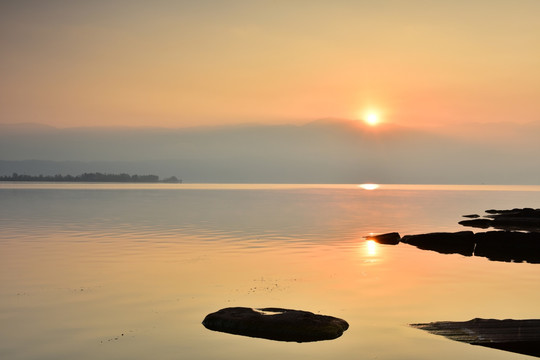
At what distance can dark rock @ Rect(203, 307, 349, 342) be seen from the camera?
18.7 m

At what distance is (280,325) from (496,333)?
22.8 ft

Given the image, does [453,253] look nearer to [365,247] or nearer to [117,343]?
[365,247]

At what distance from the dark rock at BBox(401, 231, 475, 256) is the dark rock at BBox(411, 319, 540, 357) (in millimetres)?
26402

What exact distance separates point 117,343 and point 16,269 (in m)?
18.6

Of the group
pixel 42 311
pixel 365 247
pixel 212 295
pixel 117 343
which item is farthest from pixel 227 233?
pixel 117 343

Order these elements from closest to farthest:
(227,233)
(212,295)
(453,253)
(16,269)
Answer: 1. (212,295)
2. (16,269)
3. (453,253)
4. (227,233)

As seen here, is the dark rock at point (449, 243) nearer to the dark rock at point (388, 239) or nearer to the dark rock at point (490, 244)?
the dark rock at point (490, 244)

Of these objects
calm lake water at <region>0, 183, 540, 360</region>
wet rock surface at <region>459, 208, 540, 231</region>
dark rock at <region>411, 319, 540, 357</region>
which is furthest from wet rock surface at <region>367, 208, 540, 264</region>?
dark rock at <region>411, 319, 540, 357</region>

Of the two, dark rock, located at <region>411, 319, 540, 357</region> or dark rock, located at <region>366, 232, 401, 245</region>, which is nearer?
dark rock, located at <region>411, 319, 540, 357</region>

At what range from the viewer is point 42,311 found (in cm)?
2333

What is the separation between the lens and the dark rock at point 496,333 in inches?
662

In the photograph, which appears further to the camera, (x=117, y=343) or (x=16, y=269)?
(x=16, y=269)

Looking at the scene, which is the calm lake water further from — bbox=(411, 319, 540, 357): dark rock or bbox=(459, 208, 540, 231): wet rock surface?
bbox=(459, 208, 540, 231): wet rock surface

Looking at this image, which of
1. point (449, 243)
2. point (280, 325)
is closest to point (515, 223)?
point (449, 243)
